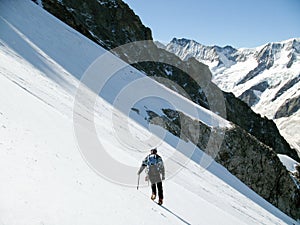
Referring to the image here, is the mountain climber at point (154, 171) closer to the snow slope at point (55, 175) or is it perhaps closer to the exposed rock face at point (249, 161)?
the snow slope at point (55, 175)

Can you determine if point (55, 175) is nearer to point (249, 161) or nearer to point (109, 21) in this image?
point (249, 161)

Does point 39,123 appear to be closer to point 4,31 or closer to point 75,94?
point 75,94

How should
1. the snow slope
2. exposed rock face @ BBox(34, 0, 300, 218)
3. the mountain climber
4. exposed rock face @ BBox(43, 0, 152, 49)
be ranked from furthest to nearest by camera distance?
exposed rock face @ BBox(43, 0, 152, 49) < exposed rock face @ BBox(34, 0, 300, 218) < the mountain climber < the snow slope

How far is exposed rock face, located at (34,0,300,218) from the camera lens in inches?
1464

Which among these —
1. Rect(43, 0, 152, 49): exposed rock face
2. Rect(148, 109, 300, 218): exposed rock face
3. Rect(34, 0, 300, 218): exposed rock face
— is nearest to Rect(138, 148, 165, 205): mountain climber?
Rect(34, 0, 300, 218): exposed rock face

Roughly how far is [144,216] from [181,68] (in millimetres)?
102228

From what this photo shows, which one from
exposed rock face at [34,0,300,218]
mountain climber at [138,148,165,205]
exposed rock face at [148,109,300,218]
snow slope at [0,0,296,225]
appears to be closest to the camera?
snow slope at [0,0,296,225]

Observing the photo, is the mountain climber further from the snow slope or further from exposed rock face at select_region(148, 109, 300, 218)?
exposed rock face at select_region(148, 109, 300, 218)

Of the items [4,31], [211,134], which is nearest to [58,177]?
[4,31]

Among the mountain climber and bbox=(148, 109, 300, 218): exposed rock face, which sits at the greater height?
bbox=(148, 109, 300, 218): exposed rock face

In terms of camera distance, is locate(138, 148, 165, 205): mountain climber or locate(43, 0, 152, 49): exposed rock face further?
locate(43, 0, 152, 49): exposed rock face

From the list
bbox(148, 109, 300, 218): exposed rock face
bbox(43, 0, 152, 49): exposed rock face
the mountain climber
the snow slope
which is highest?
bbox(43, 0, 152, 49): exposed rock face

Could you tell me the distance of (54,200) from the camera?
7.07m

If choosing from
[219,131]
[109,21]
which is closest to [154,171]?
Answer: [219,131]
